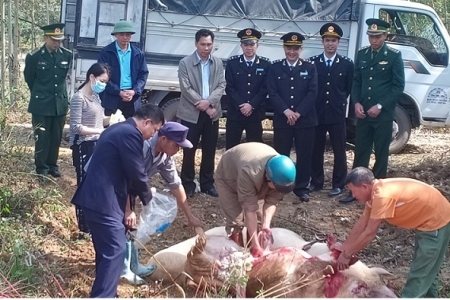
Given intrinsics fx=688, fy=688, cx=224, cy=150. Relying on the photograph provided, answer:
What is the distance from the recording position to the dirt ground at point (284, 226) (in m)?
5.40

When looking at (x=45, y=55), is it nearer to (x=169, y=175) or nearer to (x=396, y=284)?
(x=169, y=175)

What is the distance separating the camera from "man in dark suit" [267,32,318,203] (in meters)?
7.56

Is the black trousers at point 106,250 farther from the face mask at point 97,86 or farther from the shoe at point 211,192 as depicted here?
the shoe at point 211,192

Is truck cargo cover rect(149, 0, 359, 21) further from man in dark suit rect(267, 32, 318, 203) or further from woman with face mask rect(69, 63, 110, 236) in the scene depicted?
woman with face mask rect(69, 63, 110, 236)

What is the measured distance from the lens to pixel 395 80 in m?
7.48

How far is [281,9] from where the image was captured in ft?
33.4

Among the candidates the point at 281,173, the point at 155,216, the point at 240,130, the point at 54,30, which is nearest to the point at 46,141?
the point at 54,30

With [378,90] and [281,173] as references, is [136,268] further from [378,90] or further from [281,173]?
[378,90]

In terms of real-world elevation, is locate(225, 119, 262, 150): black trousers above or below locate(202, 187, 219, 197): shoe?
above

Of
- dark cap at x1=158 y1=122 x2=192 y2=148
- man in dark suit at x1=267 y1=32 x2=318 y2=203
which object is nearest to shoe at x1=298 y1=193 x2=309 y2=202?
man in dark suit at x1=267 y1=32 x2=318 y2=203

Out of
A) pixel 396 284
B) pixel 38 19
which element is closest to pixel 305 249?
pixel 396 284

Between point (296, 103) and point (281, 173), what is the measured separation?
2.83 meters

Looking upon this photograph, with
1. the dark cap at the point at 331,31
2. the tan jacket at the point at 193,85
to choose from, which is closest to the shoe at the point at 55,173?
the tan jacket at the point at 193,85

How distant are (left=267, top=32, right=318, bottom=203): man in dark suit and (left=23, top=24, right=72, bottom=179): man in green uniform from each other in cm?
241
